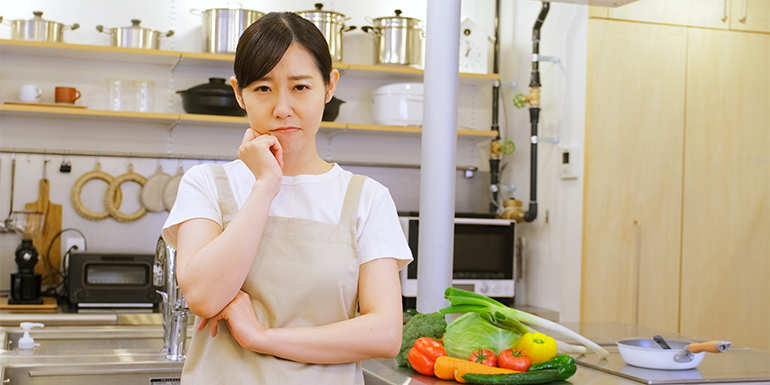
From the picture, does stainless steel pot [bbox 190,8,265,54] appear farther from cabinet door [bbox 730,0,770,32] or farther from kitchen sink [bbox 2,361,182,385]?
cabinet door [bbox 730,0,770,32]

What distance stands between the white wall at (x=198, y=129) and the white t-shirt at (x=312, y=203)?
2415mm

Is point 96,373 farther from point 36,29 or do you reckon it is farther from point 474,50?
point 474,50

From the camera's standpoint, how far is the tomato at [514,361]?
1.51 meters

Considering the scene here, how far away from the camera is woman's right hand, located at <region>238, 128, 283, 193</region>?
916mm

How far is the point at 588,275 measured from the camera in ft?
10.6

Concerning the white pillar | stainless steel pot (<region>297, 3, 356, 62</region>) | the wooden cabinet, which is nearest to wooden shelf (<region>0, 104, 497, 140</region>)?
stainless steel pot (<region>297, 3, 356, 62</region>)

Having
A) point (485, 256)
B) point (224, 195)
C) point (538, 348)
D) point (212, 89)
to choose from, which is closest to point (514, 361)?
point (538, 348)

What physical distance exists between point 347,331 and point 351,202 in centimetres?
17

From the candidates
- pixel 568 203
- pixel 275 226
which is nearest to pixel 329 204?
pixel 275 226

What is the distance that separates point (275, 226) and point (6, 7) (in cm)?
306

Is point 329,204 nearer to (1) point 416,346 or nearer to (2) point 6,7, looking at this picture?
(1) point 416,346

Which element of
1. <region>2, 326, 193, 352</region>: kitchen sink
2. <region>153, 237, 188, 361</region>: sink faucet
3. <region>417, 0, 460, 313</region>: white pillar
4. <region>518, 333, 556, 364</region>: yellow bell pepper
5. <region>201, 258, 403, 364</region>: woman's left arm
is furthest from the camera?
<region>2, 326, 193, 352</region>: kitchen sink

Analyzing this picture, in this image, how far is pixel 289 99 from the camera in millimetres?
939

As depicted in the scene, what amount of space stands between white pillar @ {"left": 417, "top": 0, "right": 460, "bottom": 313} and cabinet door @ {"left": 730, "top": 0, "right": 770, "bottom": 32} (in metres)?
2.02
